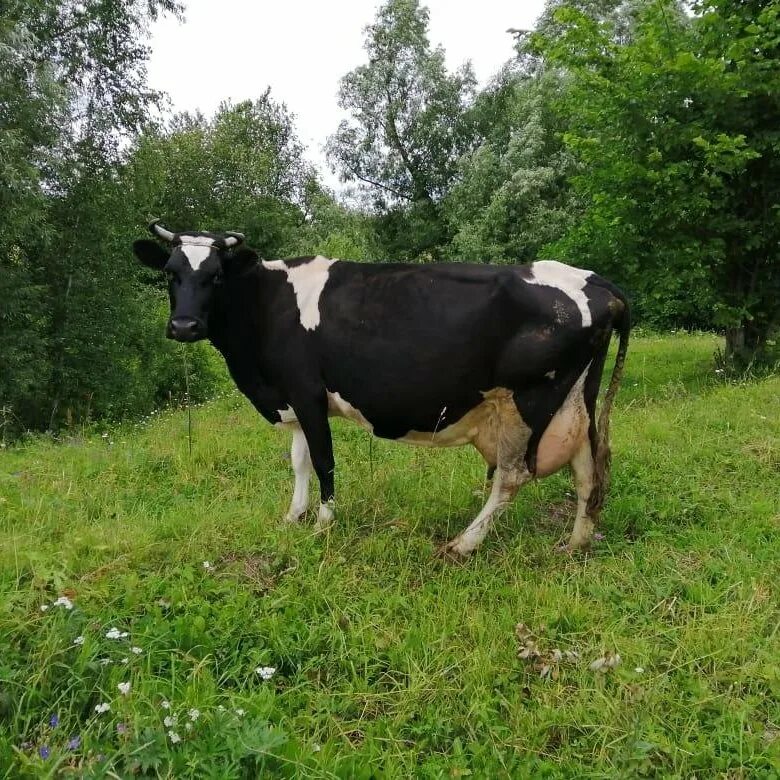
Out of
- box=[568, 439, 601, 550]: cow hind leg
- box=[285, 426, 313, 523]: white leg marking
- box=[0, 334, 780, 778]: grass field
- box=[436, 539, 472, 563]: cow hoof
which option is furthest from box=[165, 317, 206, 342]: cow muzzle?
box=[568, 439, 601, 550]: cow hind leg

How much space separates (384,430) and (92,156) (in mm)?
11746

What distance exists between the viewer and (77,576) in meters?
3.28

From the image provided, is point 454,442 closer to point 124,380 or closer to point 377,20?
point 124,380

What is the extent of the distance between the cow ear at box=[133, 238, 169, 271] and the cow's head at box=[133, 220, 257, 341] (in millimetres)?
251

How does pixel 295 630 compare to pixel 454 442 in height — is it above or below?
below

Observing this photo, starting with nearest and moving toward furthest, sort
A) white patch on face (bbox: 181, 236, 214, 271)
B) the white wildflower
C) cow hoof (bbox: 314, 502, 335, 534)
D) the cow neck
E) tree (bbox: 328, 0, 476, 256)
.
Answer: the white wildflower
cow hoof (bbox: 314, 502, 335, 534)
white patch on face (bbox: 181, 236, 214, 271)
the cow neck
tree (bbox: 328, 0, 476, 256)

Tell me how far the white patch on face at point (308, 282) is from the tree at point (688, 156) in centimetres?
593

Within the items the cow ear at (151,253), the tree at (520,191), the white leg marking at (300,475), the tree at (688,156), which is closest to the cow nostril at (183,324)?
the cow ear at (151,253)

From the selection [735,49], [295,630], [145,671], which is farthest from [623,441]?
[735,49]

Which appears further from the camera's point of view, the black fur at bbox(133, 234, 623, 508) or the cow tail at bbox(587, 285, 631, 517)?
the cow tail at bbox(587, 285, 631, 517)

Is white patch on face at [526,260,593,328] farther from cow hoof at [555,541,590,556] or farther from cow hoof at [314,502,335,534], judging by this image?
cow hoof at [314,502,335,534]

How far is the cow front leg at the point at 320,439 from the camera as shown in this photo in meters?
4.45

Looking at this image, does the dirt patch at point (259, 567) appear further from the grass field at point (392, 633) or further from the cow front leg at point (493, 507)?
the cow front leg at point (493, 507)

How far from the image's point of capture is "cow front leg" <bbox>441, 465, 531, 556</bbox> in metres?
4.09
